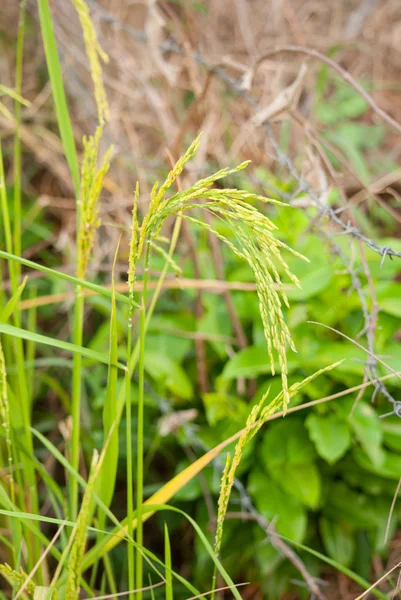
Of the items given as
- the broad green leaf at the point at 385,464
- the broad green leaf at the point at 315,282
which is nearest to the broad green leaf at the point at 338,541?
the broad green leaf at the point at 385,464

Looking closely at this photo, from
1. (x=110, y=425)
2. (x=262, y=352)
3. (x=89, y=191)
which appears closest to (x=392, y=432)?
(x=262, y=352)

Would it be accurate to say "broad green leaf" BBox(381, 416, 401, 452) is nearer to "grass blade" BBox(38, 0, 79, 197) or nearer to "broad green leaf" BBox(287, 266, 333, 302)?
"broad green leaf" BBox(287, 266, 333, 302)

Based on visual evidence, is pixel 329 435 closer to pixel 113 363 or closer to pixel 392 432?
pixel 392 432

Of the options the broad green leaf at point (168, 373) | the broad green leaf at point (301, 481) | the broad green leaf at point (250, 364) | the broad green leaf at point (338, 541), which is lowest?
the broad green leaf at point (338, 541)

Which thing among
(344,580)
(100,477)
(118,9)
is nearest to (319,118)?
(118,9)

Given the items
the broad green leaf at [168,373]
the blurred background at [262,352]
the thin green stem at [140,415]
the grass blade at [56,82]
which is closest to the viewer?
the thin green stem at [140,415]

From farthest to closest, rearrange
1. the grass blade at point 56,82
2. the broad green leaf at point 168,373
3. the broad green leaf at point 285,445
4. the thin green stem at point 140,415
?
the broad green leaf at point 168,373
the broad green leaf at point 285,445
the grass blade at point 56,82
the thin green stem at point 140,415

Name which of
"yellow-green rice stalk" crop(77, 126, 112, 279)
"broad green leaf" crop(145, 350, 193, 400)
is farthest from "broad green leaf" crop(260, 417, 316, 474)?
"yellow-green rice stalk" crop(77, 126, 112, 279)

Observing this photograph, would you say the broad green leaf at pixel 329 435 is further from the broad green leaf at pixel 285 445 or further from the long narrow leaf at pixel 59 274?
the long narrow leaf at pixel 59 274
